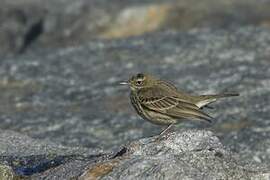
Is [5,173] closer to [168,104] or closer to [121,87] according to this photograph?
[168,104]

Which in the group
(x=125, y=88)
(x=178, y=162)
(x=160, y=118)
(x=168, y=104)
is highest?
(x=178, y=162)

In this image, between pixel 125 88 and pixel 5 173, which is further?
pixel 125 88

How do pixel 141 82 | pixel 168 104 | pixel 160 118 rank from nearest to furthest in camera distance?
1. pixel 160 118
2. pixel 168 104
3. pixel 141 82

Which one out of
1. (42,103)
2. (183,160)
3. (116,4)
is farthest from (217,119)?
(116,4)

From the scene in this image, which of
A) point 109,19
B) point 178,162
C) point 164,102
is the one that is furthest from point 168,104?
point 109,19

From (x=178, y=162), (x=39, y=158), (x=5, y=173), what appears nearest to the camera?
(x=178, y=162)

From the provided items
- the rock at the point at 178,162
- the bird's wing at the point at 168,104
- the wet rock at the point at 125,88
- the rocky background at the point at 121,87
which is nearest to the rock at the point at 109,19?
the rocky background at the point at 121,87

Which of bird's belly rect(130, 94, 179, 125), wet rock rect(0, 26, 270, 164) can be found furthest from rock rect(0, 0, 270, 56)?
bird's belly rect(130, 94, 179, 125)
